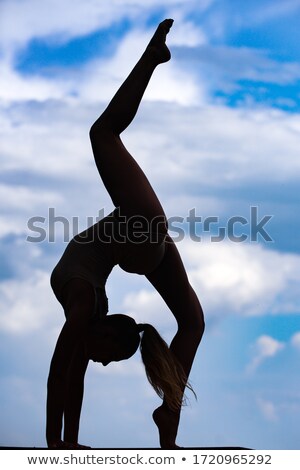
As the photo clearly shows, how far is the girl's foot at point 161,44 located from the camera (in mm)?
4172

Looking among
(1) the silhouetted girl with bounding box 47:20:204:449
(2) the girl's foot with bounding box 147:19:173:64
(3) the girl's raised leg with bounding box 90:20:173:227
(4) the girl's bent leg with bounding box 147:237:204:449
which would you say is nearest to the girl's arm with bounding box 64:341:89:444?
(1) the silhouetted girl with bounding box 47:20:204:449

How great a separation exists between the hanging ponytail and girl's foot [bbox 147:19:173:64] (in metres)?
1.24

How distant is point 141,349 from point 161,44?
4.62ft

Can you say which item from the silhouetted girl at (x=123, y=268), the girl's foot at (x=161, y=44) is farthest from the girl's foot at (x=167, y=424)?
the girl's foot at (x=161, y=44)

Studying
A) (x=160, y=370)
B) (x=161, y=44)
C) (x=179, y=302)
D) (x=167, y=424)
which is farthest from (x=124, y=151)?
(x=167, y=424)

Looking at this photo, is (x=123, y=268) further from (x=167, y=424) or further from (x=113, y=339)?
(x=167, y=424)

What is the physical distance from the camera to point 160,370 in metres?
4.19

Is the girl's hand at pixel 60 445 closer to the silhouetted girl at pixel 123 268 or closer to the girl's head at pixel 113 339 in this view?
the silhouetted girl at pixel 123 268

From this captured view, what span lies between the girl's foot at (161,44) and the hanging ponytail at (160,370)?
1241mm
